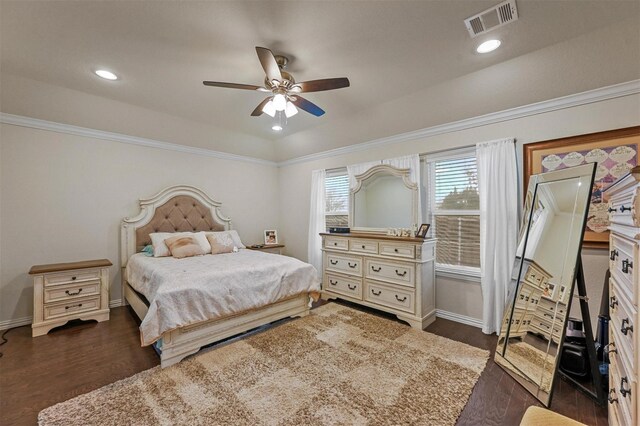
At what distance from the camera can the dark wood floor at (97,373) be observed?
175 centimetres

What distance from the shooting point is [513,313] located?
7.52 ft

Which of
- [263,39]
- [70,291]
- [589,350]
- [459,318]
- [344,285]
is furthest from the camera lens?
[344,285]

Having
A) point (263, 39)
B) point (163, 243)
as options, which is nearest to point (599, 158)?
point (263, 39)

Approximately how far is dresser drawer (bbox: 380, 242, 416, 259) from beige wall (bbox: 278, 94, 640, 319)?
0.67m

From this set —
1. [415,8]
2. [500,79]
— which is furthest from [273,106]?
[500,79]

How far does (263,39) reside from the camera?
2.15 metres

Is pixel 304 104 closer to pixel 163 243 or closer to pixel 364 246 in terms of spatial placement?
pixel 364 246

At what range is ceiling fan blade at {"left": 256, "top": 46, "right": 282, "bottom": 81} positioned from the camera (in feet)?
6.22

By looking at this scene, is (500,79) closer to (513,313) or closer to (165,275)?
(513,313)

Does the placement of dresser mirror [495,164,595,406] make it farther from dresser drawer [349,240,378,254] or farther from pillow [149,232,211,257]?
pillow [149,232,211,257]

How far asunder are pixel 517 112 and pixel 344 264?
265 centimetres

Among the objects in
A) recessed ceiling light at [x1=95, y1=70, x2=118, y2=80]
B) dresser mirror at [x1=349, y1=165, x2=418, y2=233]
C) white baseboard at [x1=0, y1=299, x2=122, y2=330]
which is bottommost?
white baseboard at [x1=0, y1=299, x2=122, y2=330]

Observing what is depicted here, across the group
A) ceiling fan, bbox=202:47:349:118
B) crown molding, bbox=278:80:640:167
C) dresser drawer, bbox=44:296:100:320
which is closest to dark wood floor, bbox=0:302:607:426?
dresser drawer, bbox=44:296:100:320

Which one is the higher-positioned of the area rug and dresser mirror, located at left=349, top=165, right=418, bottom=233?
dresser mirror, located at left=349, top=165, right=418, bottom=233
